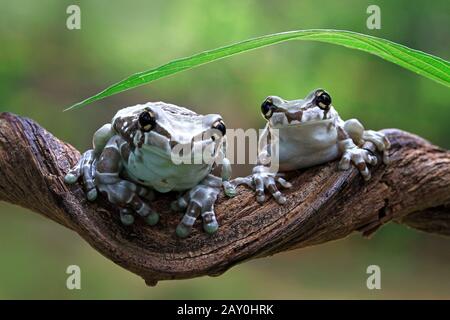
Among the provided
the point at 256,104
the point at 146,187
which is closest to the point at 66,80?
the point at 256,104

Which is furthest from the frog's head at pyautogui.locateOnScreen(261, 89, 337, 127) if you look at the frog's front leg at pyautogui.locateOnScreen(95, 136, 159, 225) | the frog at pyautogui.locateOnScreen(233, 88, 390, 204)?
the frog's front leg at pyautogui.locateOnScreen(95, 136, 159, 225)

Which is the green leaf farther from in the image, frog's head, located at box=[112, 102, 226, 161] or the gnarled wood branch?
the gnarled wood branch

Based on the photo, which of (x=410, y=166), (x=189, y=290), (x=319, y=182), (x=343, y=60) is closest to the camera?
(x=319, y=182)

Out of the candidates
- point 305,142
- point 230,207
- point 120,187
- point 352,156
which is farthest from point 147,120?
point 352,156

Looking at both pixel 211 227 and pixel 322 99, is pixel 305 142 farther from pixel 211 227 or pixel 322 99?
pixel 211 227

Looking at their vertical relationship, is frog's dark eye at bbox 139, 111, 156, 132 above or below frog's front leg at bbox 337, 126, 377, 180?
above

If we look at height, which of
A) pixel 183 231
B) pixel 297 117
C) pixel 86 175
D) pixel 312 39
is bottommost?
pixel 183 231
